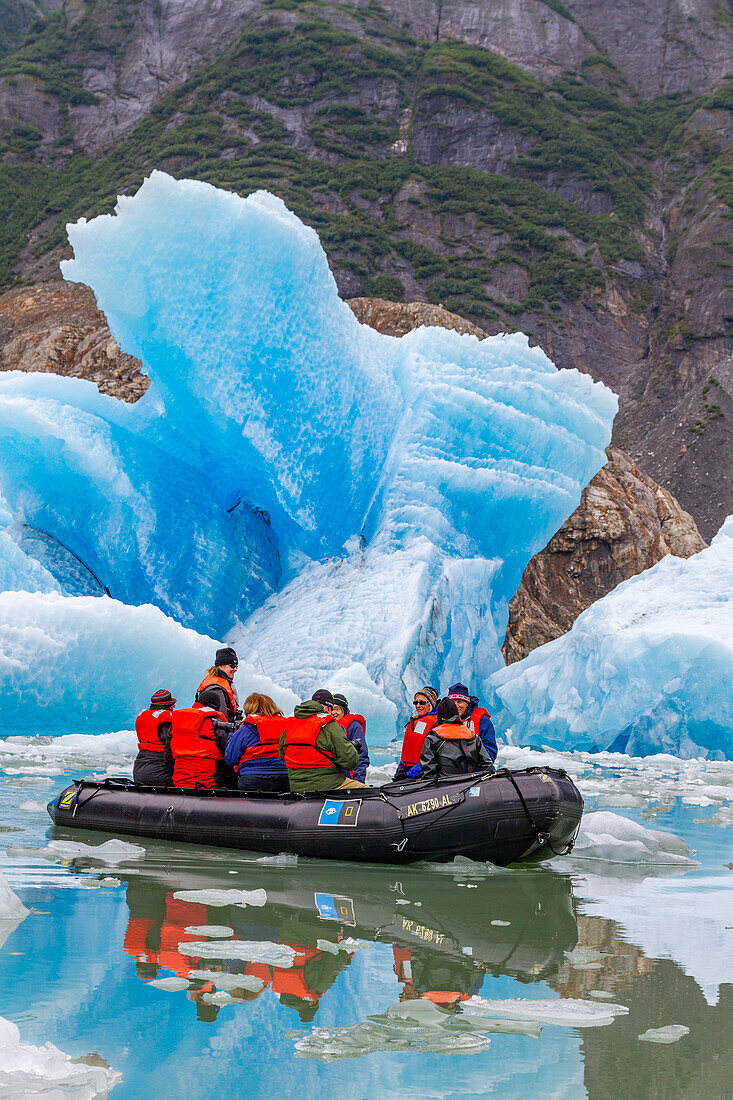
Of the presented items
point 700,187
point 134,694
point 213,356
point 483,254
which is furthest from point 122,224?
point 700,187

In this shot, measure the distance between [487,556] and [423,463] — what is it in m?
2.04

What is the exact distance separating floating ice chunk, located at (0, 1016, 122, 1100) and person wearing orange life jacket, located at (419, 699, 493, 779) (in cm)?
393

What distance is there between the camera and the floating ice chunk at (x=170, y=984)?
358cm

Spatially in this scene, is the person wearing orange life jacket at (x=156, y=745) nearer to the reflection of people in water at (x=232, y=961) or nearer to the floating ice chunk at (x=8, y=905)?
the reflection of people in water at (x=232, y=961)

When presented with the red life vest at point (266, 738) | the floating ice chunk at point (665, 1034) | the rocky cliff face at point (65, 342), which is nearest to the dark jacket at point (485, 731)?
the red life vest at point (266, 738)

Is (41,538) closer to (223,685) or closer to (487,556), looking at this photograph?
(487,556)

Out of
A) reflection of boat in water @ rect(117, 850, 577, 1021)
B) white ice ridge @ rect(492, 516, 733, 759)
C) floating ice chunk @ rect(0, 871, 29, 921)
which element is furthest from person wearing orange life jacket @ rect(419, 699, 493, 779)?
white ice ridge @ rect(492, 516, 733, 759)

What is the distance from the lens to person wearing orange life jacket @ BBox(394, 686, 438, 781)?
7094mm

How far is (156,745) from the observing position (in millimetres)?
7242

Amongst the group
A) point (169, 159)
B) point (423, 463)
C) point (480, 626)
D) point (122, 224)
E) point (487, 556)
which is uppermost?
point (169, 159)

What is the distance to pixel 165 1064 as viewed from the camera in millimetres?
2980

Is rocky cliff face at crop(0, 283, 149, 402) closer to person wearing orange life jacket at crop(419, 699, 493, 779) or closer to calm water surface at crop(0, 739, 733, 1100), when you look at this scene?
person wearing orange life jacket at crop(419, 699, 493, 779)

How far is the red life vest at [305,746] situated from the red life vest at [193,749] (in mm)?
701

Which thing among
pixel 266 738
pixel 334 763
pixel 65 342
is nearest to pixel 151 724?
pixel 266 738
